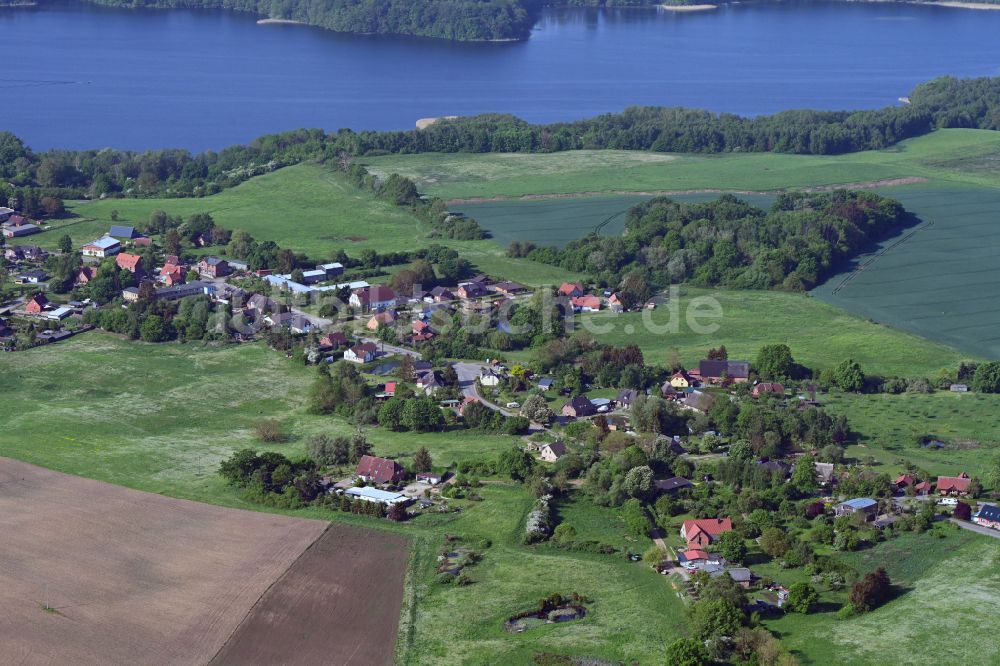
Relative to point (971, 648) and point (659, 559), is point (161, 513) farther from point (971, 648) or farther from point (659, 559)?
point (971, 648)

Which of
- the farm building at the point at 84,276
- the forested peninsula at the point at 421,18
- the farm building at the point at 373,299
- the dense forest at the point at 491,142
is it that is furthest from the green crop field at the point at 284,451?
the forested peninsula at the point at 421,18

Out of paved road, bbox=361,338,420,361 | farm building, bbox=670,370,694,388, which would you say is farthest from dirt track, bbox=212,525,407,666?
paved road, bbox=361,338,420,361

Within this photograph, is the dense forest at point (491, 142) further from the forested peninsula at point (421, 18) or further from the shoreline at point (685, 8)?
the shoreline at point (685, 8)

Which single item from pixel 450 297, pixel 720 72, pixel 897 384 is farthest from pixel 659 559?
pixel 720 72

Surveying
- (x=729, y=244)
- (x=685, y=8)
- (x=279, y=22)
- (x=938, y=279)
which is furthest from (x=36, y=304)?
(x=685, y=8)

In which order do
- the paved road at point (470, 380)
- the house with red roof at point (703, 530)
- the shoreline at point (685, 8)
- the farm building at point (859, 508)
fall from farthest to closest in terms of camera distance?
1. the shoreline at point (685, 8)
2. the paved road at point (470, 380)
3. the farm building at point (859, 508)
4. the house with red roof at point (703, 530)

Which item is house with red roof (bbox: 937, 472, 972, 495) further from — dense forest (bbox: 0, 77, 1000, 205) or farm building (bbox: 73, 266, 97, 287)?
dense forest (bbox: 0, 77, 1000, 205)

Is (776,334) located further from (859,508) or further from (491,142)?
(491,142)
